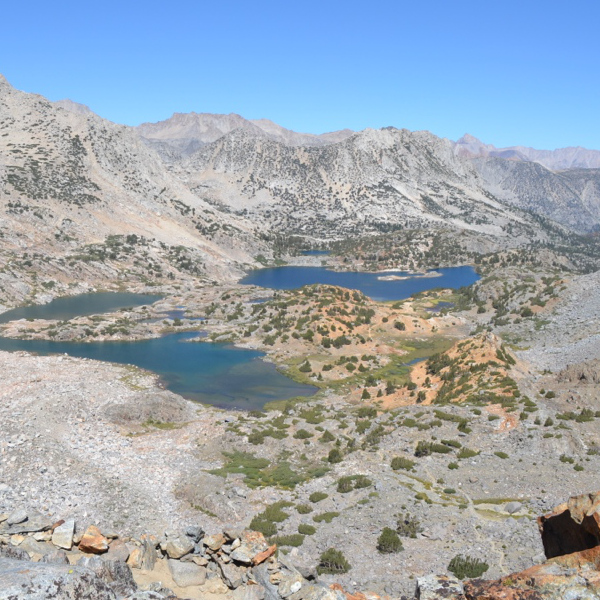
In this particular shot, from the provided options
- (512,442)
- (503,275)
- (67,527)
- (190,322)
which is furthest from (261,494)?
(503,275)

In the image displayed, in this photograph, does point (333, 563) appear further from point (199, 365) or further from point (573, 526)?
point (199, 365)

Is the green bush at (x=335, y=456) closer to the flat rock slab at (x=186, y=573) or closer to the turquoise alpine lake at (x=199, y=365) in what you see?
the turquoise alpine lake at (x=199, y=365)

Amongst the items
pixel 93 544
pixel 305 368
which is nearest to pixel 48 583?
pixel 93 544

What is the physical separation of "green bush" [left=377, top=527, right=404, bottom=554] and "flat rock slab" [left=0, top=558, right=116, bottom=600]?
1694cm

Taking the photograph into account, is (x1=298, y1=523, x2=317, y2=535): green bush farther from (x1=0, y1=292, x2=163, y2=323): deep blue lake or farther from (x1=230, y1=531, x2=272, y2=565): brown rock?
(x1=0, y1=292, x2=163, y2=323): deep blue lake

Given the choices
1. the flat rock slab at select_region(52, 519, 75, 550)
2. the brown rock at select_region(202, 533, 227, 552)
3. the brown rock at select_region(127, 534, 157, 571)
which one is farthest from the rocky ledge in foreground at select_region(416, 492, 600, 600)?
the flat rock slab at select_region(52, 519, 75, 550)

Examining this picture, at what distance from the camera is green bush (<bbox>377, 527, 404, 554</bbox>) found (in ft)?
Result: 80.7

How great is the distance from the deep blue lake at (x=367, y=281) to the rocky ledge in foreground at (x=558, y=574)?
12574cm

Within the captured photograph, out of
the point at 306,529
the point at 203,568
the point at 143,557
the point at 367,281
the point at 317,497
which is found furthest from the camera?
the point at 367,281

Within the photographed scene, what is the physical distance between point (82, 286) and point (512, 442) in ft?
375

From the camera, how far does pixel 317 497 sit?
31094mm

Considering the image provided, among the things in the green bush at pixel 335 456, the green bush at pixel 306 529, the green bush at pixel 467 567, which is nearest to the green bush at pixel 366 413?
the green bush at pixel 335 456

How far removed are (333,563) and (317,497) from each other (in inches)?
286

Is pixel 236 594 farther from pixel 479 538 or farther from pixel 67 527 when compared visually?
pixel 479 538
